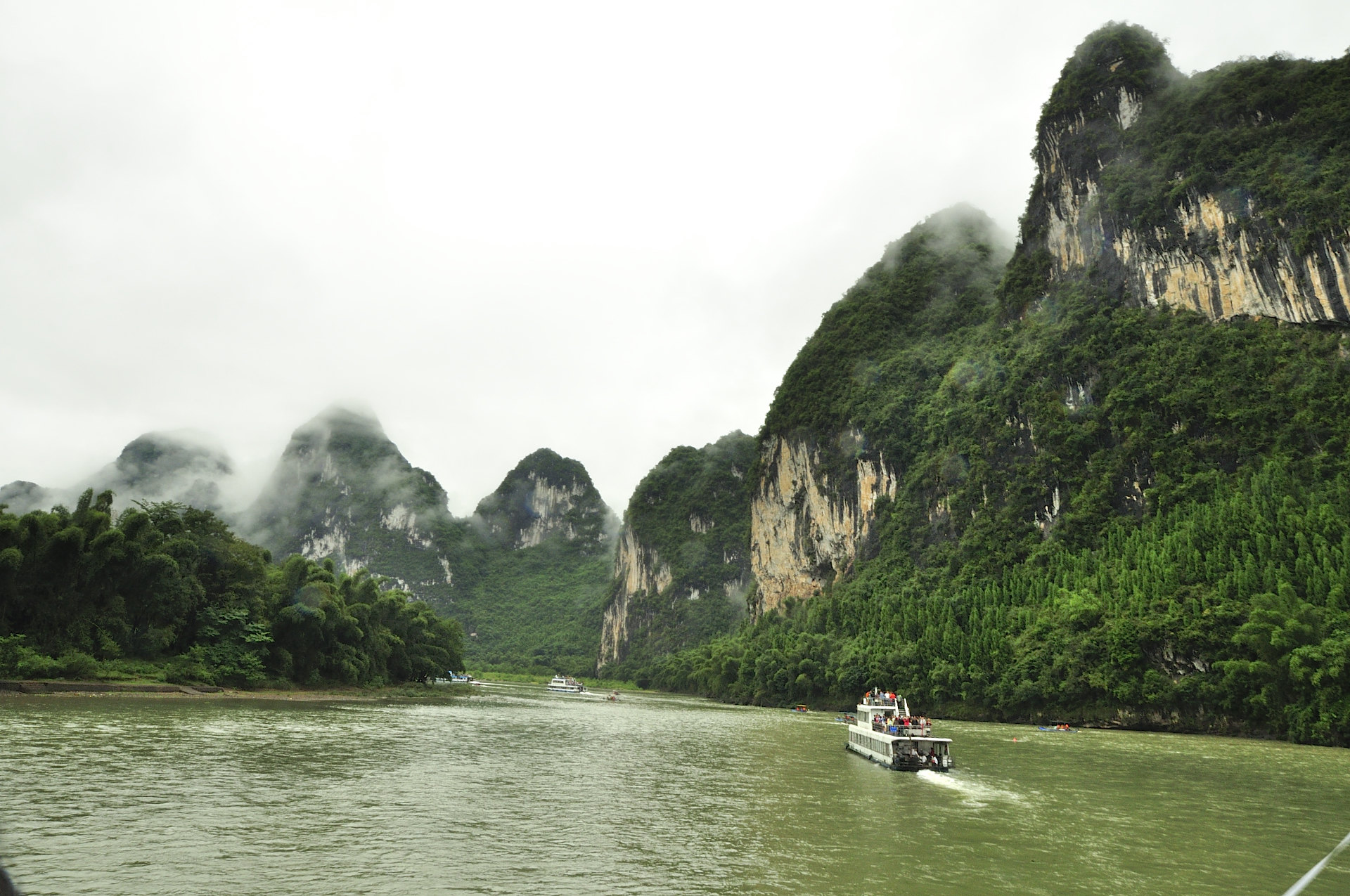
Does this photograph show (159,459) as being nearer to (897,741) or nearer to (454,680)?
(454,680)

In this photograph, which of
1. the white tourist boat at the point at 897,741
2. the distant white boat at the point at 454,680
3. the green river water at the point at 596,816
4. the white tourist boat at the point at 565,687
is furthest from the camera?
the white tourist boat at the point at 565,687

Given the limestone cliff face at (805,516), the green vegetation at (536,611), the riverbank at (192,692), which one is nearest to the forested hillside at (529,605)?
the green vegetation at (536,611)

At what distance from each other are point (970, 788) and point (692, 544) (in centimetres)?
12343

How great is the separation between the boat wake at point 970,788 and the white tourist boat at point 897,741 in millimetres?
469

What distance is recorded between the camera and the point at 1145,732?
41.9 meters

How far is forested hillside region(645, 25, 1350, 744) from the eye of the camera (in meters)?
42.2

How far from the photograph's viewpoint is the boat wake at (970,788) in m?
18.5

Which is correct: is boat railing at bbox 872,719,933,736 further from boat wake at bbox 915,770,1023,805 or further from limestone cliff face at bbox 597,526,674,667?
limestone cliff face at bbox 597,526,674,667

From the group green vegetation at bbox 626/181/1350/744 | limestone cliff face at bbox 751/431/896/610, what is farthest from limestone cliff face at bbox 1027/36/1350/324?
limestone cliff face at bbox 751/431/896/610

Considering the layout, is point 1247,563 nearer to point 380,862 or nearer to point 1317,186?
point 1317,186

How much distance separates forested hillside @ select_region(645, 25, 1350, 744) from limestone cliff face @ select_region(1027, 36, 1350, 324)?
0.28m

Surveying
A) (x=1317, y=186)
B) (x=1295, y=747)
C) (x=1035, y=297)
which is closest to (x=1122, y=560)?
(x=1295, y=747)

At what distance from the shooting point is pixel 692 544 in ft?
471

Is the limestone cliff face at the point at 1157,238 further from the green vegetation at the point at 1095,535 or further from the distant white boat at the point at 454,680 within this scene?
the distant white boat at the point at 454,680
